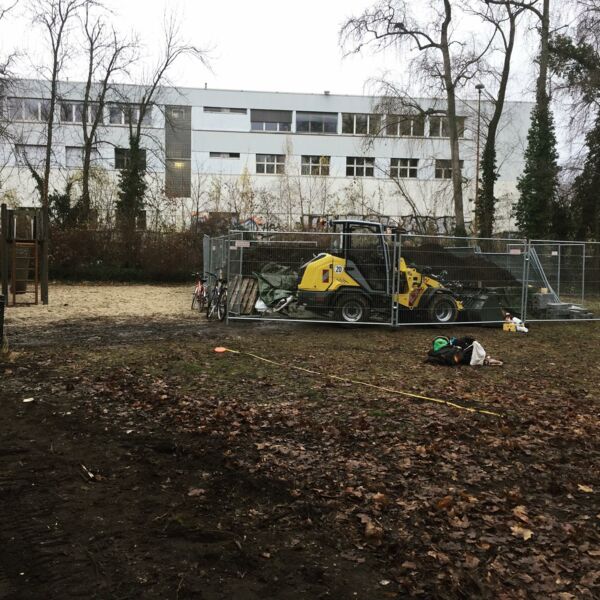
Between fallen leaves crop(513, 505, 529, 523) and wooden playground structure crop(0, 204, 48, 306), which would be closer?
fallen leaves crop(513, 505, 529, 523)

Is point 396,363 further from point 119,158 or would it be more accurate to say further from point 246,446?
point 119,158

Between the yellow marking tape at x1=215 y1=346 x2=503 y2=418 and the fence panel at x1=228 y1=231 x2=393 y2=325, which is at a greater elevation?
the fence panel at x1=228 y1=231 x2=393 y2=325

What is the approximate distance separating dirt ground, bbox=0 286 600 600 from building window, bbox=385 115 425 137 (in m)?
19.0

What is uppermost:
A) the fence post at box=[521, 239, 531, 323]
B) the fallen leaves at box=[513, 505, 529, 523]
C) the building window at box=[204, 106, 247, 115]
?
the building window at box=[204, 106, 247, 115]

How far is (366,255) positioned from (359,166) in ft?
119

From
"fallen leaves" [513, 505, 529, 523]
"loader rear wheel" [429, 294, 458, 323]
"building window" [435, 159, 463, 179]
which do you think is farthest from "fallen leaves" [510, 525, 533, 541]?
"building window" [435, 159, 463, 179]

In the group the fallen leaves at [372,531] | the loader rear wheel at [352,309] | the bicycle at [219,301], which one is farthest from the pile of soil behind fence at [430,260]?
the fallen leaves at [372,531]

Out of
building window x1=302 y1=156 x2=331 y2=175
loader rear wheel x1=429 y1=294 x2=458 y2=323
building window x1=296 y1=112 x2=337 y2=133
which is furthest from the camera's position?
building window x1=296 y1=112 x2=337 y2=133

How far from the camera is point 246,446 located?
5172mm

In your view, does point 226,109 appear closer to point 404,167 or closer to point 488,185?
point 404,167

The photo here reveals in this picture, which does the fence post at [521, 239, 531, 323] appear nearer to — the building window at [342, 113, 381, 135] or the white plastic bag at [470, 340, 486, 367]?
the white plastic bag at [470, 340, 486, 367]

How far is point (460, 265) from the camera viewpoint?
13.1 m

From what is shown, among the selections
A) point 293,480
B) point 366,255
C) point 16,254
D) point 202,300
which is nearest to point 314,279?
point 366,255

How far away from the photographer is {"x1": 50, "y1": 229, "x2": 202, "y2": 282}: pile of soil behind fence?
24969mm
